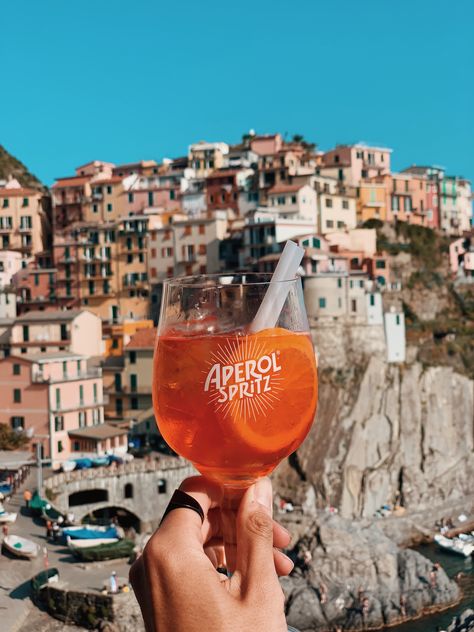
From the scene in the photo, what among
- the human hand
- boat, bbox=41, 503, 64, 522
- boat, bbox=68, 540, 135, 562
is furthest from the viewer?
boat, bbox=41, 503, 64, 522

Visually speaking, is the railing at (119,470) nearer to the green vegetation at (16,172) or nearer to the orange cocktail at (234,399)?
the orange cocktail at (234,399)

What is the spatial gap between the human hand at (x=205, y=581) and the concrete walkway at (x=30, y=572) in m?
20.4

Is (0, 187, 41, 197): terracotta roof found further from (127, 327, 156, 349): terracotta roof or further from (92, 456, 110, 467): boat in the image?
(92, 456, 110, 467): boat

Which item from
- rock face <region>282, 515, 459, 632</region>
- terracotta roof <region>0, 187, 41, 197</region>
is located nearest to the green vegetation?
terracotta roof <region>0, 187, 41, 197</region>

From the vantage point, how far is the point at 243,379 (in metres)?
2.56

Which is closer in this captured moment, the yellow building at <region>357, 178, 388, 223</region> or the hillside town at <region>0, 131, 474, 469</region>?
the hillside town at <region>0, 131, 474, 469</region>

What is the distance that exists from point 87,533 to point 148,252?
29.1 m

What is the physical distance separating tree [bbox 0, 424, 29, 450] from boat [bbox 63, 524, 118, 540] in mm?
9408

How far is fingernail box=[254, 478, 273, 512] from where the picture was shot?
2578mm

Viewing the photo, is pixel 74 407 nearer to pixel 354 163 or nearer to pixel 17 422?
pixel 17 422

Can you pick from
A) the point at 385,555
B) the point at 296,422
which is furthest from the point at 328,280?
the point at 296,422

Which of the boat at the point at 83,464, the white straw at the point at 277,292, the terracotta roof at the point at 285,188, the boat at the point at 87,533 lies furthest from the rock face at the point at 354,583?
the white straw at the point at 277,292

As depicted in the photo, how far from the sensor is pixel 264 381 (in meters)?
2.59

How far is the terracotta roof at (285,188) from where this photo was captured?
173 ft
